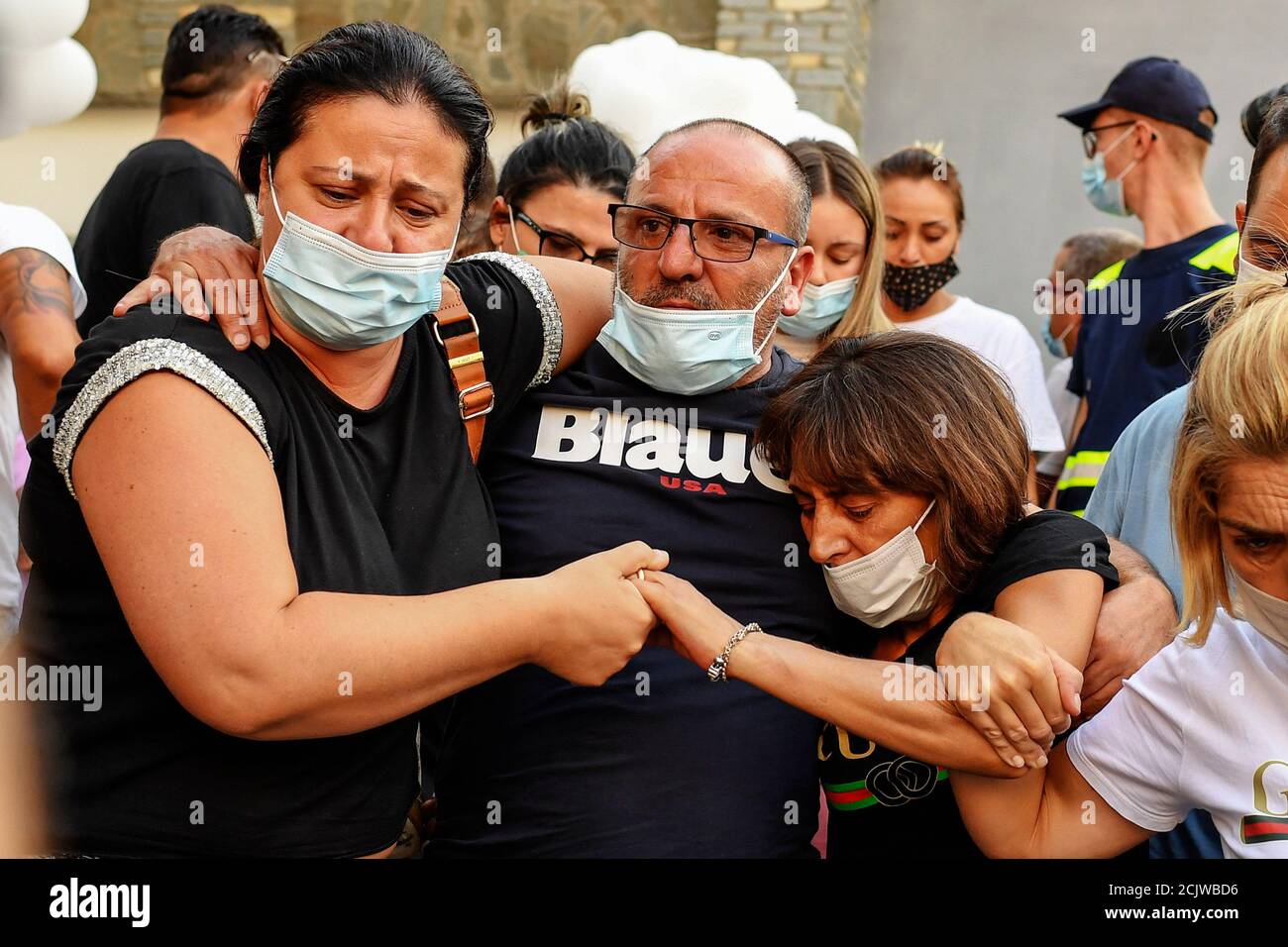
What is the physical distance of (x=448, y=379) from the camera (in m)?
2.54

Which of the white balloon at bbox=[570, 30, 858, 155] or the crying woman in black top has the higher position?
the white balloon at bbox=[570, 30, 858, 155]

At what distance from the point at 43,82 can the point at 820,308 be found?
260 centimetres

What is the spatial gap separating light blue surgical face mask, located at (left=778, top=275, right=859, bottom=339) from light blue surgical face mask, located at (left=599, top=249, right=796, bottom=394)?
1.37 meters

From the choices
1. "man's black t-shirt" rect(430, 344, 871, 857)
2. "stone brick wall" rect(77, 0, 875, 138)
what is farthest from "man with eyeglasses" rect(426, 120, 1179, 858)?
"stone brick wall" rect(77, 0, 875, 138)

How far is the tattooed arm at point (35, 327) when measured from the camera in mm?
3516

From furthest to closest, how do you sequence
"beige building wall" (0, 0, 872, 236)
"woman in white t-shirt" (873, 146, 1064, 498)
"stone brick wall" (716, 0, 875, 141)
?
"beige building wall" (0, 0, 872, 236) < "stone brick wall" (716, 0, 875, 141) < "woman in white t-shirt" (873, 146, 1064, 498)

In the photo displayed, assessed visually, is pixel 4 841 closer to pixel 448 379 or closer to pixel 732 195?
pixel 448 379

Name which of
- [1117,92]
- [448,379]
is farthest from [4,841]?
[1117,92]

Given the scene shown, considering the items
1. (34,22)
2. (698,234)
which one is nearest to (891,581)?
(698,234)

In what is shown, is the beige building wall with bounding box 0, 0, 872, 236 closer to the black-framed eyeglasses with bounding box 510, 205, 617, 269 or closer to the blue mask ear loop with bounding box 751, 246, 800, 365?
the black-framed eyeglasses with bounding box 510, 205, 617, 269

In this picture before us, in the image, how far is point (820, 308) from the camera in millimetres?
4230

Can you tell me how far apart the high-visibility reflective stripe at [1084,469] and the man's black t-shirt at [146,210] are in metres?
2.80

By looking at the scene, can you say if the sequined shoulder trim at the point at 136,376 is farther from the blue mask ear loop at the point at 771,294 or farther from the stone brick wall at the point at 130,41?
the stone brick wall at the point at 130,41

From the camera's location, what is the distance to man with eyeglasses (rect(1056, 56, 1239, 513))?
4496 mm
